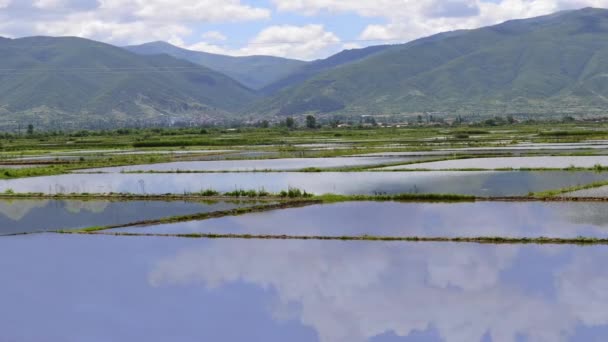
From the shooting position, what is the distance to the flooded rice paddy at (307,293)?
11492 mm

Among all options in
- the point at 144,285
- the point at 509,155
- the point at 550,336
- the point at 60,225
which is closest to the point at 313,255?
the point at 144,285

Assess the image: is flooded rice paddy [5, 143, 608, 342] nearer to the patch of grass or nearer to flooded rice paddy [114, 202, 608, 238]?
flooded rice paddy [114, 202, 608, 238]

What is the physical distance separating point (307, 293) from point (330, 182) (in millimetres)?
16356

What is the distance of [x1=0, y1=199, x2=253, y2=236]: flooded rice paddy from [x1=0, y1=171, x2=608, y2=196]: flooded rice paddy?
2.44 meters

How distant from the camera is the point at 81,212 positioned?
2469 centimetres

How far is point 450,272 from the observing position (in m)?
14.6

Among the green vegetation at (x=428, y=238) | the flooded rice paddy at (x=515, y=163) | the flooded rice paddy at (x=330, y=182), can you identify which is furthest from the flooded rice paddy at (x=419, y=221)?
the flooded rice paddy at (x=515, y=163)

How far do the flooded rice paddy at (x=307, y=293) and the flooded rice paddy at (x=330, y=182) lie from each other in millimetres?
9591

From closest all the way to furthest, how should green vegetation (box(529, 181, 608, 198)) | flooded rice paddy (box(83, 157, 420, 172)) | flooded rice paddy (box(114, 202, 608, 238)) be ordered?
flooded rice paddy (box(114, 202, 608, 238)) → green vegetation (box(529, 181, 608, 198)) → flooded rice paddy (box(83, 157, 420, 172))

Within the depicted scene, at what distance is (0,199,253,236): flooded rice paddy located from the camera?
2216 centimetres

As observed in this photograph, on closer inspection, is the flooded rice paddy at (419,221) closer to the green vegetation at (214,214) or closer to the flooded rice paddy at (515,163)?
the green vegetation at (214,214)

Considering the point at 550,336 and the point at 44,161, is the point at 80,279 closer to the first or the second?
the point at 550,336

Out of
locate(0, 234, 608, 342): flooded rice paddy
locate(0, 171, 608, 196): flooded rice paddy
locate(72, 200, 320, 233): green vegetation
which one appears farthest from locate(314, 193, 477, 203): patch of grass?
locate(0, 234, 608, 342): flooded rice paddy

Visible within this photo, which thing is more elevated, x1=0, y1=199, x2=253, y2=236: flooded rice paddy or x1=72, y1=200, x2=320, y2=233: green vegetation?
x1=0, y1=199, x2=253, y2=236: flooded rice paddy
